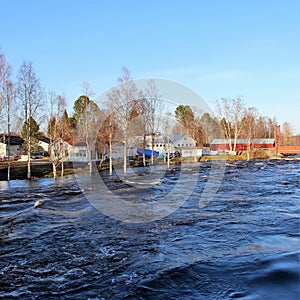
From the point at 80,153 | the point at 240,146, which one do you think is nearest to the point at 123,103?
the point at 80,153

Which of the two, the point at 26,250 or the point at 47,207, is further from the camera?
the point at 47,207

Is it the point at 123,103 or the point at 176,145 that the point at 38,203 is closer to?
the point at 123,103

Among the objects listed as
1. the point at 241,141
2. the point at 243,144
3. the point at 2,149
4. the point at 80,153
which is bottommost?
the point at 80,153

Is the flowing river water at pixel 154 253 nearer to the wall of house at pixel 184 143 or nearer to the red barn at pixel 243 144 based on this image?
the wall of house at pixel 184 143

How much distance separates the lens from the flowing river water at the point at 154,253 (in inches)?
237

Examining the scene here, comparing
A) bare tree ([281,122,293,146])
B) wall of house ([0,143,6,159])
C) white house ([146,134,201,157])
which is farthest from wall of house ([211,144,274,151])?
wall of house ([0,143,6,159])

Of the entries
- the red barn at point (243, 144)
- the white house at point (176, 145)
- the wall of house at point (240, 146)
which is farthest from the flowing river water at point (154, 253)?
the red barn at point (243, 144)

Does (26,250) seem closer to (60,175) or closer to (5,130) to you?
(60,175)

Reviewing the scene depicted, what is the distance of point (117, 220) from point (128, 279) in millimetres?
Answer: 5264

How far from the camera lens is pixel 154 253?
26.2ft

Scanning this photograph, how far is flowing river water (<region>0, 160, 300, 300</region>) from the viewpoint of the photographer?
6008 mm

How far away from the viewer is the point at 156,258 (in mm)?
7621

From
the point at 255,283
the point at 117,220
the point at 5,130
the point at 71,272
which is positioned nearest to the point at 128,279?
the point at 71,272

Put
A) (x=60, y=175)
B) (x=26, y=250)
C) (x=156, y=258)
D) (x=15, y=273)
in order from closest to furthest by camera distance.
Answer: (x=15, y=273) < (x=156, y=258) < (x=26, y=250) < (x=60, y=175)
